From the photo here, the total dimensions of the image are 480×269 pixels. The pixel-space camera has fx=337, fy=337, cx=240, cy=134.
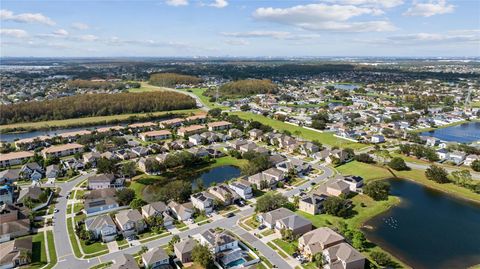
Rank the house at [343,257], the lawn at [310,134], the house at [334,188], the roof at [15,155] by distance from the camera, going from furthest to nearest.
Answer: the lawn at [310,134], the roof at [15,155], the house at [334,188], the house at [343,257]

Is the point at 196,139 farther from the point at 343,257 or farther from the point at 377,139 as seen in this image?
the point at 343,257

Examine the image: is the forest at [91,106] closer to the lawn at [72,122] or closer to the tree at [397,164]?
the lawn at [72,122]

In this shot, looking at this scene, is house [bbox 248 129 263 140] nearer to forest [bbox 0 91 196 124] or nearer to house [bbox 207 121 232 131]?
house [bbox 207 121 232 131]

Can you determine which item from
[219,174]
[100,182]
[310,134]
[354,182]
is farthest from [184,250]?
[310,134]

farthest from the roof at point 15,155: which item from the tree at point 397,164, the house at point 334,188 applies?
the tree at point 397,164

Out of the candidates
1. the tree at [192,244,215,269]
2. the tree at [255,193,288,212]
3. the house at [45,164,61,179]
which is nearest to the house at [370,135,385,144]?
the tree at [255,193,288,212]

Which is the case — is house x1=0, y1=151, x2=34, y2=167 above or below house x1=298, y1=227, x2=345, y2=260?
below

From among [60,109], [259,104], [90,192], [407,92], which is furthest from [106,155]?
[407,92]
